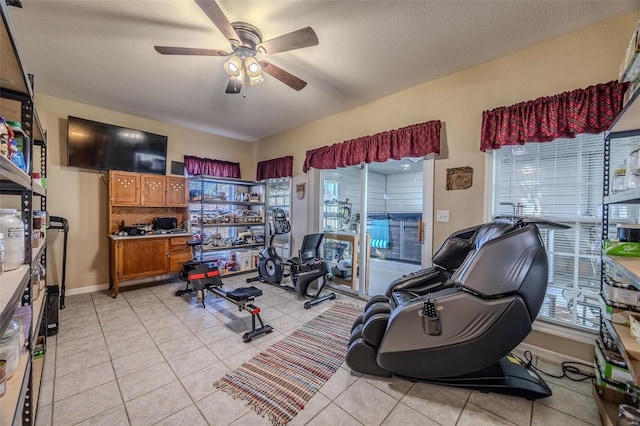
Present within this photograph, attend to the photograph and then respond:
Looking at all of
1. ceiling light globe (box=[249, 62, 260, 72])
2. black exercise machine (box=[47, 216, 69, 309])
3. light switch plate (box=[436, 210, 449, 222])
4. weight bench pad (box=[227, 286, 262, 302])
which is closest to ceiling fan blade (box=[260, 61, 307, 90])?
ceiling light globe (box=[249, 62, 260, 72])

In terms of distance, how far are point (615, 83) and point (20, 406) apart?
3996mm

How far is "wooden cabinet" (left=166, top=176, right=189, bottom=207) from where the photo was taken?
14.5 ft

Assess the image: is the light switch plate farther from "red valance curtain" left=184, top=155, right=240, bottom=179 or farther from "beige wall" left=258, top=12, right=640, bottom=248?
"red valance curtain" left=184, top=155, right=240, bottom=179

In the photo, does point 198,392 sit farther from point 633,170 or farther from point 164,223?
point 164,223

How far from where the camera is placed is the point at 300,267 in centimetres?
373

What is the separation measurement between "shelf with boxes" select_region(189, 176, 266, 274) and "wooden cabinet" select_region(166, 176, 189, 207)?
16 centimetres

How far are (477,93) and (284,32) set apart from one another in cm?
209

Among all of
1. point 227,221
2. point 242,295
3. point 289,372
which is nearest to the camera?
point 289,372

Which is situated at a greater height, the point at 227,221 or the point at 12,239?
the point at 12,239

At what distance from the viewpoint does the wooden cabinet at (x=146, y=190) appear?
12.9ft

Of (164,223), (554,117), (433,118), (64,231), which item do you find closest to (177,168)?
(164,223)

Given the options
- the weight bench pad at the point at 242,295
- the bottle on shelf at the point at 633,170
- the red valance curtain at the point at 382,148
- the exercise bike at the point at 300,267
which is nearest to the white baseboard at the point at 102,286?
the exercise bike at the point at 300,267

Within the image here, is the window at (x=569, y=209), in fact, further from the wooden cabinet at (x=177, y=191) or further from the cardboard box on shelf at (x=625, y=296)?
the wooden cabinet at (x=177, y=191)

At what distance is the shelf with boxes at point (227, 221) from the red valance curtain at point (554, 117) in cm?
428
